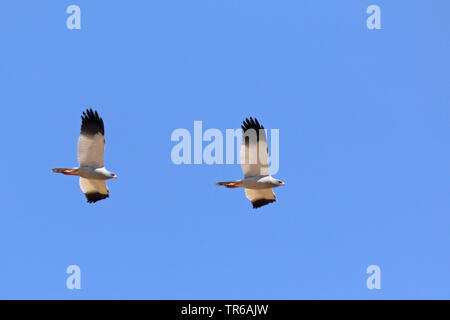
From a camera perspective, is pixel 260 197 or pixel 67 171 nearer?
pixel 67 171

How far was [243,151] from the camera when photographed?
35656mm

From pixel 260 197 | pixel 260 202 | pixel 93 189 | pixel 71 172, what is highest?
pixel 71 172

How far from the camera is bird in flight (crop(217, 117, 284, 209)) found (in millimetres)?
35594

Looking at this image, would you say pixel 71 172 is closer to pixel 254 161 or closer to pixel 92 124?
pixel 92 124

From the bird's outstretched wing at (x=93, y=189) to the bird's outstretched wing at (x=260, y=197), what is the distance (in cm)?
523

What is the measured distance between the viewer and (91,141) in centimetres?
3566

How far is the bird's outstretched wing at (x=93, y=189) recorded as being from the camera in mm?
37000

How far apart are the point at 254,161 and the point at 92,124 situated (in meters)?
5.84

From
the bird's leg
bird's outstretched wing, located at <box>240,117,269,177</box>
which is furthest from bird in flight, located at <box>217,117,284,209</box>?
the bird's leg

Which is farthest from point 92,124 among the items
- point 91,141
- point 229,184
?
point 229,184

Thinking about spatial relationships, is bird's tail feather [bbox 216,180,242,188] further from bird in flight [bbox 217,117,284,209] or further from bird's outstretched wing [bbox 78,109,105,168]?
Answer: bird's outstretched wing [bbox 78,109,105,168]
